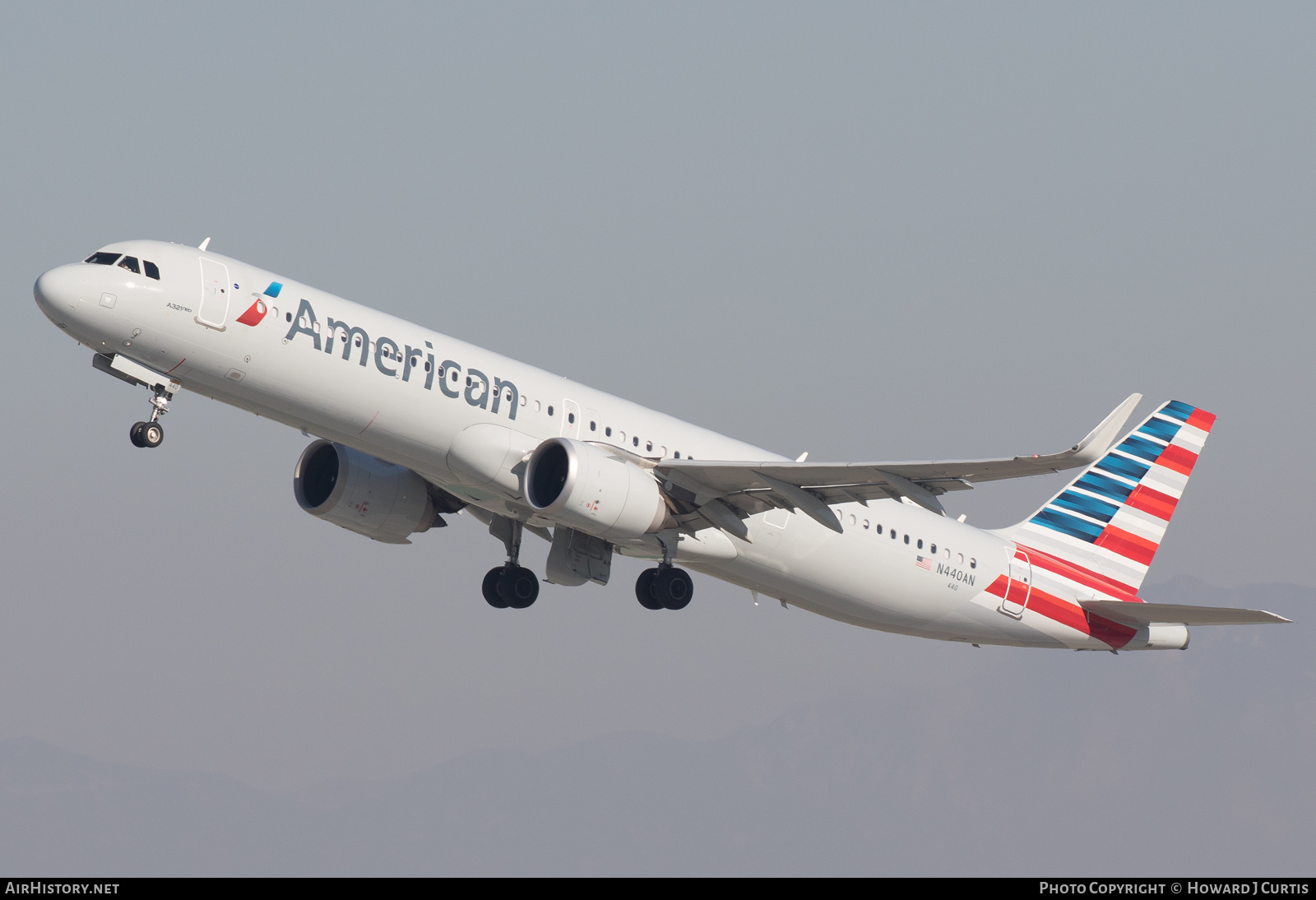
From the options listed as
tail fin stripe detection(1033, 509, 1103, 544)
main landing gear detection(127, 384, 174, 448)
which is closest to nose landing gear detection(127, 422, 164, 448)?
main landing gear detection(127, 384, 174, 448)

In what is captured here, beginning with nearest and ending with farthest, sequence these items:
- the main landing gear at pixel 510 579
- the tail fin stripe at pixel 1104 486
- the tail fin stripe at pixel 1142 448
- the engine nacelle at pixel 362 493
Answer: the engine nacelle at pixel 362 493 → the main landing gear at pixel 510 579 → the tail fin stripe at pixel 1104 486 → the tail fin stripe at pixel 1142 448

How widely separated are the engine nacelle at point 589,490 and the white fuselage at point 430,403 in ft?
2.48

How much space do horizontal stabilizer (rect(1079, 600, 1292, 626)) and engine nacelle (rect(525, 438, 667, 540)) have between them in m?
11.9

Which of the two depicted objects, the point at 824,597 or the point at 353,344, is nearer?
the point at 353,344

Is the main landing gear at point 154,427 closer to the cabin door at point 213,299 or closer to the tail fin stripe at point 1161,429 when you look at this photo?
the cabin door at point 213,299

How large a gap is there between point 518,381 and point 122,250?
307 inches

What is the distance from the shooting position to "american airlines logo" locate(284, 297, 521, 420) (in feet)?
91.2

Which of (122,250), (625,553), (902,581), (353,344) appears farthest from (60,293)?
(902,581)

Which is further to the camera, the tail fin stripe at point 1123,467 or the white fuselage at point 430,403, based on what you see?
the tail fin stripe at point 1123,467

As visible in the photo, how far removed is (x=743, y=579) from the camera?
33.2 m

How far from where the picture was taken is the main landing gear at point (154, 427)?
27375 millimetres

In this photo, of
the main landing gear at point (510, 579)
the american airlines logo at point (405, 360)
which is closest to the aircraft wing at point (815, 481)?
the american airlines logo at point (405, 360)
